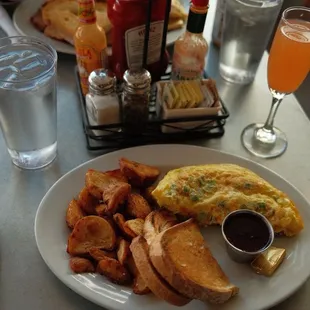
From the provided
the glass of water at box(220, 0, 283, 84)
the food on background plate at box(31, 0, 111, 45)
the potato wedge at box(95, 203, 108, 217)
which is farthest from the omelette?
the food on background plate at box(31, 0, 111, 45)

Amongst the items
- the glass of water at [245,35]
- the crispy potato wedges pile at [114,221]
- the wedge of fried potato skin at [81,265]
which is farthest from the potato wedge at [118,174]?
the glass of water at [245,35]

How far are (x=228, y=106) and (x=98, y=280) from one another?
687 mm

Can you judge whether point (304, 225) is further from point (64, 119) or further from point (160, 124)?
point (64, 119)

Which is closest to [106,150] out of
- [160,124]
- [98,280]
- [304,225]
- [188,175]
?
[160,124]

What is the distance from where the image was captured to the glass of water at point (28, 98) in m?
0.94

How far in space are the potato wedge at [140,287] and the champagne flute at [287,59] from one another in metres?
0.53

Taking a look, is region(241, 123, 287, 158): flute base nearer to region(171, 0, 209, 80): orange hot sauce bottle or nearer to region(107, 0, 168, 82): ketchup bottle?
region(171, 0, 209, 80): orange hot sauce bottle

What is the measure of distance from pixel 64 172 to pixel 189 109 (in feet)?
1.13

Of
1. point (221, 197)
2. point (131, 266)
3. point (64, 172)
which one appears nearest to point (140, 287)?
point (131, 266)

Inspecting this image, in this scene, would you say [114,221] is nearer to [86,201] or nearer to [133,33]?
[86,201]

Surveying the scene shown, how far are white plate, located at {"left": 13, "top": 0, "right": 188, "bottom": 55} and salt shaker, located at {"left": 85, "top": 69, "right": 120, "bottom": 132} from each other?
0.31 metres

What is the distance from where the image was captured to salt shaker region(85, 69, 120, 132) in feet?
3.50

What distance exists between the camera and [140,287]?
819 millimetres

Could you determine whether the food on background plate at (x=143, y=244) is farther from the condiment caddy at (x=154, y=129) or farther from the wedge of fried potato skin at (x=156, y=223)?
the condiment caddy at (x=154, y=129)
